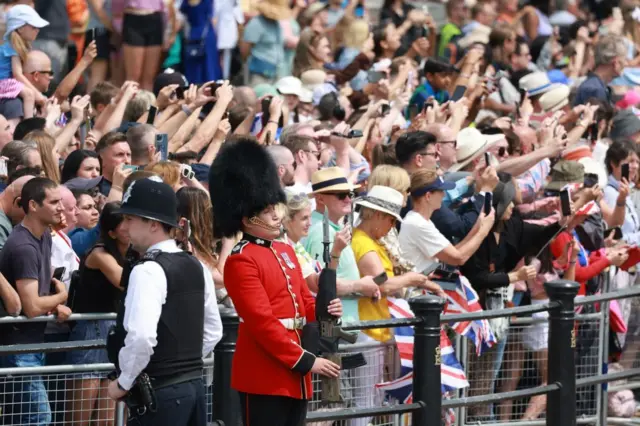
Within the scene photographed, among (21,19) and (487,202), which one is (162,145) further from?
(21,19)

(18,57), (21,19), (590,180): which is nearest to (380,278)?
(590,180)

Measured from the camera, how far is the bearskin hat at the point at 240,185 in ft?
23.1

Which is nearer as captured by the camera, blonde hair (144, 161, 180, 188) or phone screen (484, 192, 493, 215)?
blonde hair (144, 161, 180, 188)

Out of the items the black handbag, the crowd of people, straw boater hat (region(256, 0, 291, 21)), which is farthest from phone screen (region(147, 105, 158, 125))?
straw boater hat (region(256, 0, 291, 21))

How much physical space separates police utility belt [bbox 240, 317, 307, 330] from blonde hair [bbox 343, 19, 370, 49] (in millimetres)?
9409

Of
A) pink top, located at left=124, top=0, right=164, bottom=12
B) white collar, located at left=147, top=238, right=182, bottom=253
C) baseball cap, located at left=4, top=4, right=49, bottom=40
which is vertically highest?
→ pink top, located at left=124, top=0, right=164, bottom=12

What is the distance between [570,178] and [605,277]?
828 millimetres

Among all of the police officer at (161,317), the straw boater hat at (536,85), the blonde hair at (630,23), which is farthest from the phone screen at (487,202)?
the blonde hair at (630,23)

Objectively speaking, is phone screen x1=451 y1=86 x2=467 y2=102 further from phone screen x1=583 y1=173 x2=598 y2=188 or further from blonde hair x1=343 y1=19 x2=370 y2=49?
→ blonde hair x1=343 y1=19 x2=370 y2=49

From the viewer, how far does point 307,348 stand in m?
6.98

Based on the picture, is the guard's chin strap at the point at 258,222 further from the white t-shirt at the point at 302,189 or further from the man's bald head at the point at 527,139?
the man's bald head at the point at 527,139

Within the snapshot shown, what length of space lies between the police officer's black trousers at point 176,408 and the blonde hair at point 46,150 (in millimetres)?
3151

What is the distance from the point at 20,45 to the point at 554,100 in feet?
17.6

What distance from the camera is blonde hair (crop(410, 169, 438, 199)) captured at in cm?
936
